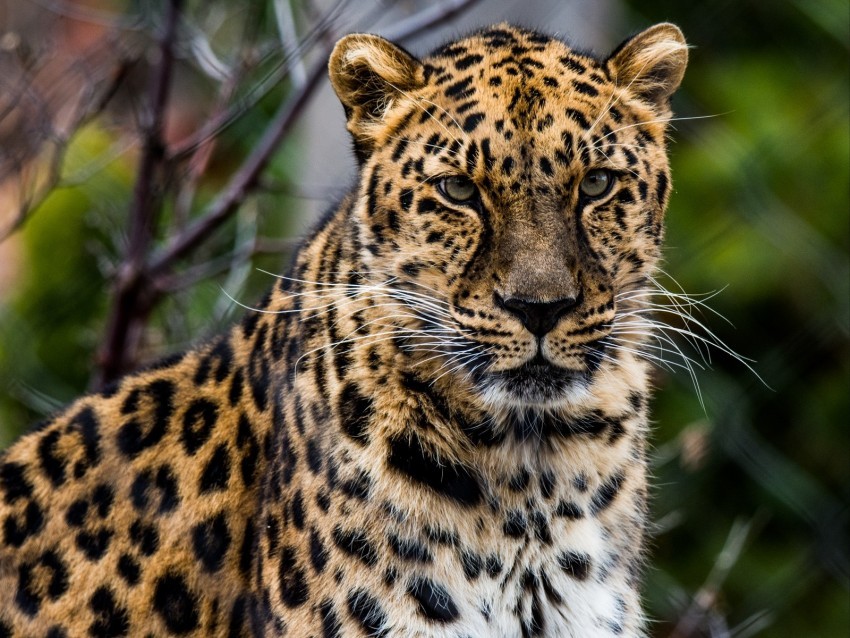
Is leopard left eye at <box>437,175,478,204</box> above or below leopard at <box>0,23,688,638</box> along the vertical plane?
above

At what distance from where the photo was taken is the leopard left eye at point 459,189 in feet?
8.40

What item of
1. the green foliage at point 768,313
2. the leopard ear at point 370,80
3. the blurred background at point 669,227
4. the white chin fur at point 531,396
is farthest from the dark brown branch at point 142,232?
the green foliage at point 768,313

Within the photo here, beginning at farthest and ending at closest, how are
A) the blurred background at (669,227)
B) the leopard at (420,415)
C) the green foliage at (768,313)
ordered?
1. the green foliage at (768,313)
2. the blurred background at (669,227)
3. the leopard at (420,415)

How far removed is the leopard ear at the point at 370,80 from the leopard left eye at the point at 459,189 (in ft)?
0.75

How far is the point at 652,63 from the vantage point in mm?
2793

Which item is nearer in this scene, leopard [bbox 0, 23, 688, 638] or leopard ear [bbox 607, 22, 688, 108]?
leopard [bbox 0, 23, 688, 638]

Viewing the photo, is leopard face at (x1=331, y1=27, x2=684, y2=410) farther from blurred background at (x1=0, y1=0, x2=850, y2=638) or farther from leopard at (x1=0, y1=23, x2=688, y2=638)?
blurred background at (x1=0, y1=0, x2=850, y2=638)

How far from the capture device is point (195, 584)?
9.15 ft

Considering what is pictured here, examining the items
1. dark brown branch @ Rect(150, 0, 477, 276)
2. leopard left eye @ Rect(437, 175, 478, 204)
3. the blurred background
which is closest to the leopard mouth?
leopard left eye @ Rect(437, 175, 478, 204)

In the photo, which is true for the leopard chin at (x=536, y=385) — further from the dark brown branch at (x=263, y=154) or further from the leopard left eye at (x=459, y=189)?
the dark brown branch at (x=263, y=154)

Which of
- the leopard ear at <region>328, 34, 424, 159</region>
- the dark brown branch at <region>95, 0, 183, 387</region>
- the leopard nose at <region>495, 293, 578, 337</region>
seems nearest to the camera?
the leopard nose at <region>495, 293, 578, 337</region>

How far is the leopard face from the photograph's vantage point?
247cm

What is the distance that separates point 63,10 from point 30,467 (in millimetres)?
1741

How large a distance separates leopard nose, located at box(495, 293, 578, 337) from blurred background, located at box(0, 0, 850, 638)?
0.77 metres
